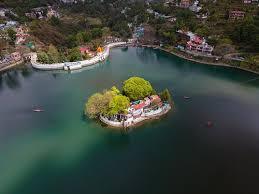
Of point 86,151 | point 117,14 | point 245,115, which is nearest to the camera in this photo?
point 86,151

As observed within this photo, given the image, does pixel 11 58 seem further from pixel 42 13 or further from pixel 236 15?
pixel 236 15

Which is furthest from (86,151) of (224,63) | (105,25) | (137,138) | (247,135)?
(105,25)

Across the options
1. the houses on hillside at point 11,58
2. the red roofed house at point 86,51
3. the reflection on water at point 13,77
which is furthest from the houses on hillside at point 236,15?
the houses on hillside at point 11,58

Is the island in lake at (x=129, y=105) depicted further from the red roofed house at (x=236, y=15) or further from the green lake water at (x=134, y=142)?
the red roofed house at (x=236, y=15)

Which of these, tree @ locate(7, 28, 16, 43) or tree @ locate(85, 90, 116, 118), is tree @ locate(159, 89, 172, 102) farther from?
tree @ locate(7, 28, 16, 43)

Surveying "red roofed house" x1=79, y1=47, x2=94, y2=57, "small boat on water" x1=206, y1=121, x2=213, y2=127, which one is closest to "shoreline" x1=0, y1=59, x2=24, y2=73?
"red roofed house" x1=79, y1=47, x2=94, y2=57

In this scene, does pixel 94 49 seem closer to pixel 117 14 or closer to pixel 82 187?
pixel 117 14
